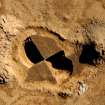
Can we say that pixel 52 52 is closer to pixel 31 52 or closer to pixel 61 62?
pixel 61 62

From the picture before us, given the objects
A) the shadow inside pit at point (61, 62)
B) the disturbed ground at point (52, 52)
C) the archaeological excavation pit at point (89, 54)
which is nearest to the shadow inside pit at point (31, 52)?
the disturbed ground at point (52, 52)

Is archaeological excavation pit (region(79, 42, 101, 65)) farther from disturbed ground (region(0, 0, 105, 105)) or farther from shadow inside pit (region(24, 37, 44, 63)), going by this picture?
shadow inside pit (region(24, 37, 44, 63))

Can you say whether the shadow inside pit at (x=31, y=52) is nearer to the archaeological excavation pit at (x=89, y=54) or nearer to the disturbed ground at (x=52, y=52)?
the disturbed ground at (x=52, y=52)

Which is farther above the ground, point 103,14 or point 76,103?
point 103,14

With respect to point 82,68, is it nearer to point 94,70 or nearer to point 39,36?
point 94,70

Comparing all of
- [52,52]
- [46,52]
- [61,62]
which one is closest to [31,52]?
[46,52]

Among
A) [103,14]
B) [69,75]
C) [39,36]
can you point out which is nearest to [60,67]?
[69,75]

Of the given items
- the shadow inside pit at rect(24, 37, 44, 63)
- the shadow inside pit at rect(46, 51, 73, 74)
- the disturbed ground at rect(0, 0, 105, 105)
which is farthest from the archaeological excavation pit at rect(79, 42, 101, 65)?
the shadow inside pit at rect(24, 37, 44, 63)
